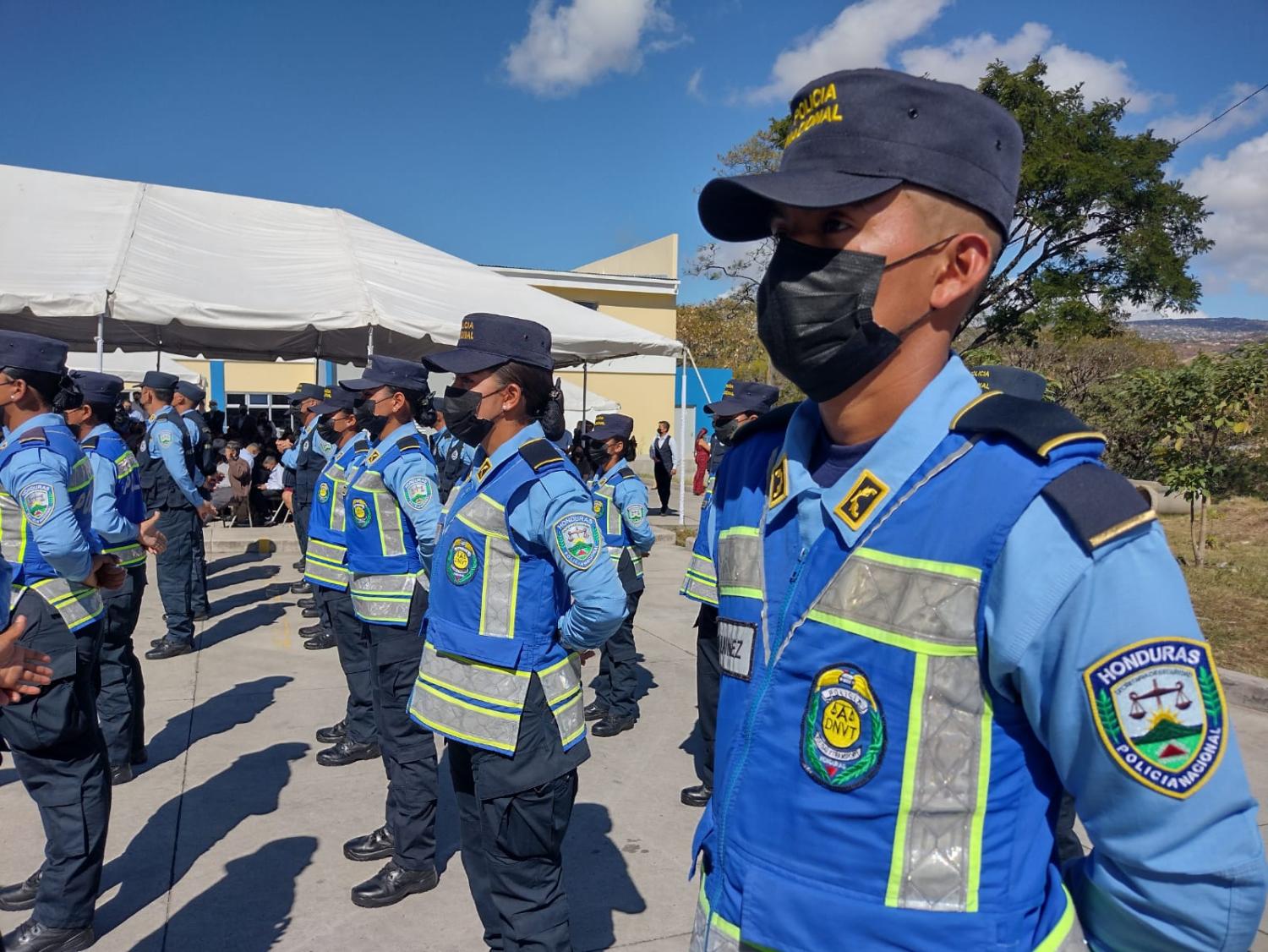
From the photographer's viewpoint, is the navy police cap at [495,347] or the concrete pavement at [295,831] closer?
the navy police cap at [495,347]

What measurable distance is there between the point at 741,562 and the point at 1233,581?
32.8ft

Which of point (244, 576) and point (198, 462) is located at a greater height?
point (198, 462)

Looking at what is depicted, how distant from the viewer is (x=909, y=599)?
1.14 meters

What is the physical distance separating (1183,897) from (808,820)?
0.43 m

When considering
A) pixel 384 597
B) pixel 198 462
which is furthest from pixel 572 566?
pixel 198 462

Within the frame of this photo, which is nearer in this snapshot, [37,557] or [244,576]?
[37,557]

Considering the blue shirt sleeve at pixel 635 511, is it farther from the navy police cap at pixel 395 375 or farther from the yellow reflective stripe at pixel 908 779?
the yellow reflective stripe at pixel 908 779

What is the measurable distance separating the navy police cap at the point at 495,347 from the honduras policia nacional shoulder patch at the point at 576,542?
72cm

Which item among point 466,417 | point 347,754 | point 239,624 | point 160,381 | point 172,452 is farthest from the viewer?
point 239,624

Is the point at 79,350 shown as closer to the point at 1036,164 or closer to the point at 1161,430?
the point at 1161,430

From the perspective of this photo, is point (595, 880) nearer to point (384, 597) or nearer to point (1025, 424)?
point (384, 597)

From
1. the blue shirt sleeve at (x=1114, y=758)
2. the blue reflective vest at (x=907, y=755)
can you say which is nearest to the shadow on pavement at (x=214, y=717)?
the blue reflective vest at (x=907, y=755)

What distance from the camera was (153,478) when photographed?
8.01 metres

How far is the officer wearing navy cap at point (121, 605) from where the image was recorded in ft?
15.6
